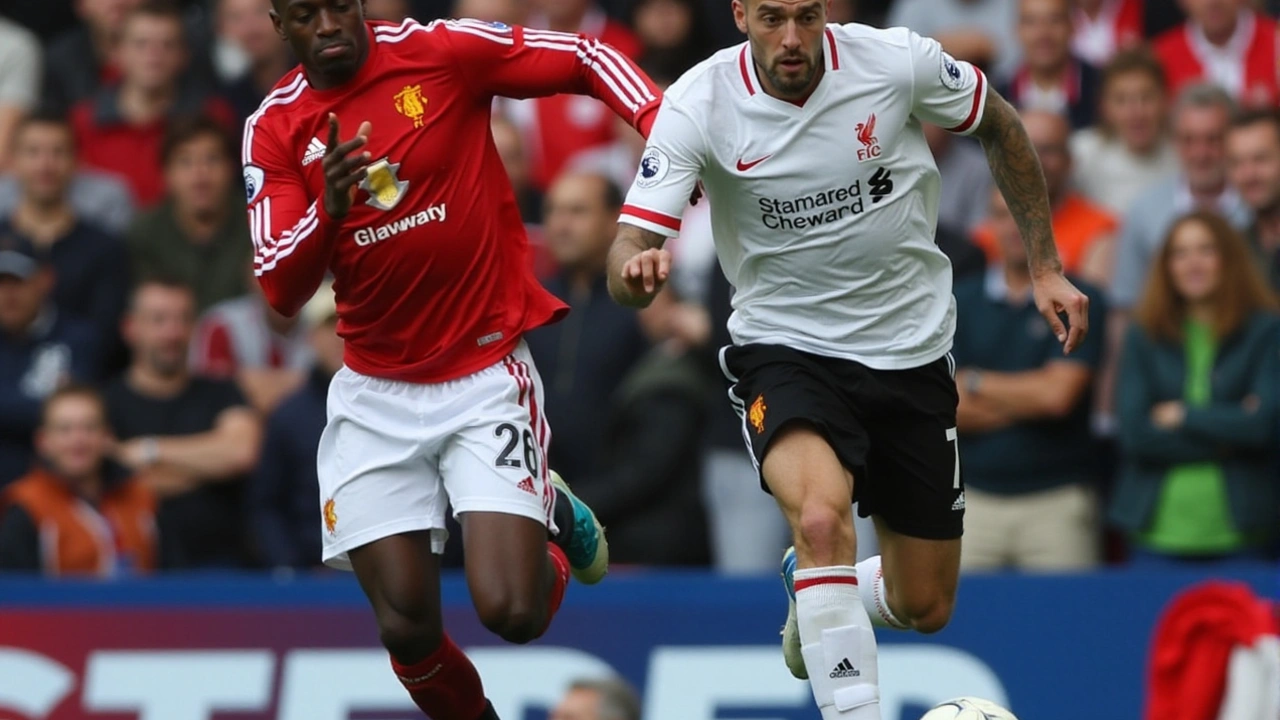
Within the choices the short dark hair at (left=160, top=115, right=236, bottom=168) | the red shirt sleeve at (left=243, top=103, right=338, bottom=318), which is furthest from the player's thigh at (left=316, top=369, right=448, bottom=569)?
the short dark hair at (left=160, top=115, right=236, bottom=168)

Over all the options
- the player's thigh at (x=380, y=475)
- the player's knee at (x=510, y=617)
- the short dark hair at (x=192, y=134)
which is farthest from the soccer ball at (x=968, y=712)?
the short dark hair at (x=192, y=134)

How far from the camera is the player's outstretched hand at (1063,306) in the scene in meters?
7.67

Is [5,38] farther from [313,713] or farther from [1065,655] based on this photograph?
[1065,655]

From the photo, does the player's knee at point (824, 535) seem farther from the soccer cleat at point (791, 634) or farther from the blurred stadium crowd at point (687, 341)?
the blurred stadium crowd at point (687, 341)

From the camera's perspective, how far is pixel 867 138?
305 inches

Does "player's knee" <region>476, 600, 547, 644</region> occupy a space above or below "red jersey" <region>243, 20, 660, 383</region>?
below

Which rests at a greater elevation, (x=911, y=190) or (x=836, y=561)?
(x=911, y=190)

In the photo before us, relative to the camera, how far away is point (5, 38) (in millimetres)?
14750

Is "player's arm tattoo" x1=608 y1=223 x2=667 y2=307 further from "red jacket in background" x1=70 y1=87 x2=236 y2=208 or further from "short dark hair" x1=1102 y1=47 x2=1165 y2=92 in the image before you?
"red jacket in background" x1=70 y1=87 x2=236 y2=208

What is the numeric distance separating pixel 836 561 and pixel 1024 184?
1.60 meters

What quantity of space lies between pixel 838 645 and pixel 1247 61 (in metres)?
7.11

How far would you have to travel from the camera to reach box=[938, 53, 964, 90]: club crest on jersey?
25.6 feet

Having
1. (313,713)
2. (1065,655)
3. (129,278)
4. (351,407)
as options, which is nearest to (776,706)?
(1065,655)

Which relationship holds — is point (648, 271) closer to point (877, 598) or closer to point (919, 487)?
point (919, 487)
